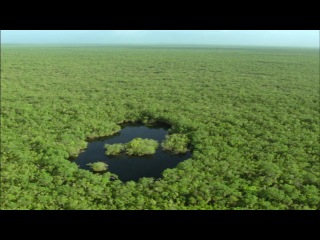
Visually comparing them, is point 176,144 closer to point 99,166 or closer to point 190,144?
point 190,144

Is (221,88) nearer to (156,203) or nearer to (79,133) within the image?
(79,133)

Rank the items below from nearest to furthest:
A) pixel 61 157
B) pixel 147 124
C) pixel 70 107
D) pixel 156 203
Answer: pixel 156 203 → pixel 61 157 → pixel 147 124 → pixel 70 107

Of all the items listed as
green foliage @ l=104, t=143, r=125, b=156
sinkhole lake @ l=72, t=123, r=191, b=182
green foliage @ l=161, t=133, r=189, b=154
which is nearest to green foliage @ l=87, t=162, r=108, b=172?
sinkhole lake @ l=72, t=123, r=191, b=182

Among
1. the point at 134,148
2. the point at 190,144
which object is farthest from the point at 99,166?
Result: the point at 190,144

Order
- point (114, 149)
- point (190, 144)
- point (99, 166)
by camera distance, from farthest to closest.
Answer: point (190, 144)
point (114, 149)
point (99, 166)

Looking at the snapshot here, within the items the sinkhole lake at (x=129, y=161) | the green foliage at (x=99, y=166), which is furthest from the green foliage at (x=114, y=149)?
the green foliage at (x=99, y=166)
